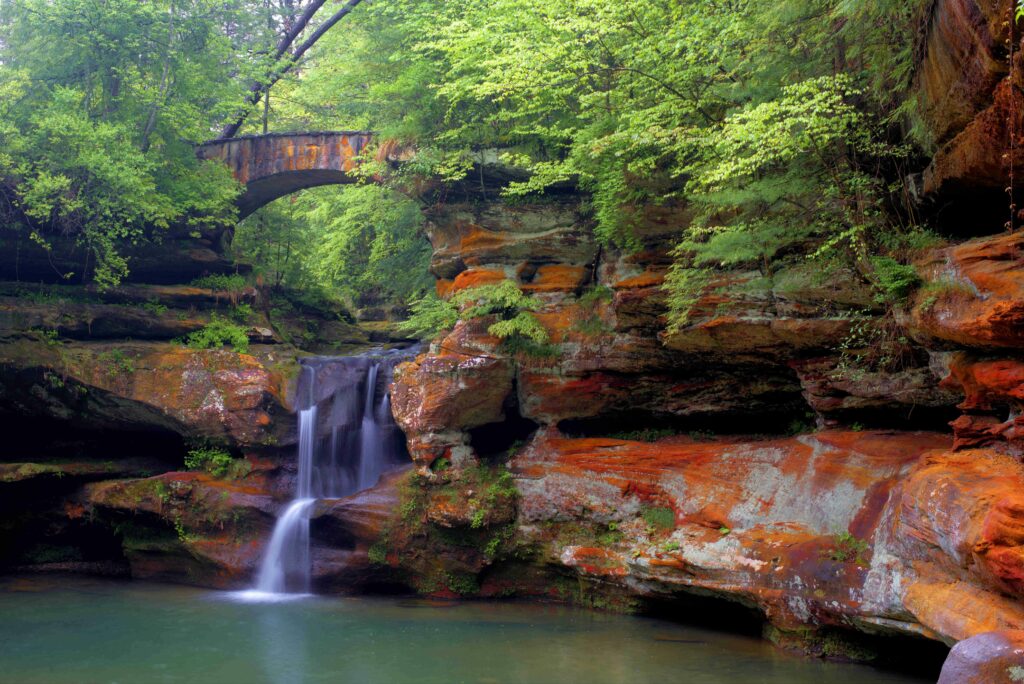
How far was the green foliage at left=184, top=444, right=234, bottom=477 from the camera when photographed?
15.8m

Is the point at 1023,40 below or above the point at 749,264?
above

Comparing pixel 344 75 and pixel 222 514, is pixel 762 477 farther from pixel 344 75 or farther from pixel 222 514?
pixel 344 75

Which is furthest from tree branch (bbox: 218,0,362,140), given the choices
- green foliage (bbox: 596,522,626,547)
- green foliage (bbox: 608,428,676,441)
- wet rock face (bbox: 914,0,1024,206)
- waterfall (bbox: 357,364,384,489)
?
wet rock face (bbox: 914,0,1024,206)

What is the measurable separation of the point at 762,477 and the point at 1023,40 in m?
6.97

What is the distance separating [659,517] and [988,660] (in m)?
6.46

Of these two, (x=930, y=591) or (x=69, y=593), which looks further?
(x=69, y=593)

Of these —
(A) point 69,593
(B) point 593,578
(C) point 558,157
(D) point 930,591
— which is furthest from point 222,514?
(D) point 930,591

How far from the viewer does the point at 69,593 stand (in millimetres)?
14219

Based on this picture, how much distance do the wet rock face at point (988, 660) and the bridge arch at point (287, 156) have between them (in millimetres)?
15516

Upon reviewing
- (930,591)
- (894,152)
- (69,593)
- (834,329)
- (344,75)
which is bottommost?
(69,593)

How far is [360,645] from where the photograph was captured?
1103 cm

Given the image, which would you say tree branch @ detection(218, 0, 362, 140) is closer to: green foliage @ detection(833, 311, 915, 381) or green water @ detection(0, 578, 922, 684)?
green water @ detection(0, 578, 922, 684)

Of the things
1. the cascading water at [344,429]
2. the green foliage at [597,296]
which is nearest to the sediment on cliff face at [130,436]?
the cascading water at [344,429]

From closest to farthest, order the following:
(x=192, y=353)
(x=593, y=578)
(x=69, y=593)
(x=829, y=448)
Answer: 1. (x=829, y=448)
2. (x=593, y=578)
3. (x=69, y=593)
4. (x=192, y=353)
